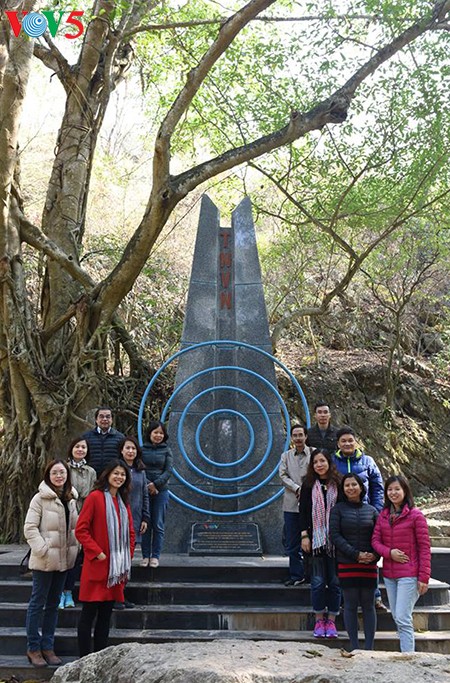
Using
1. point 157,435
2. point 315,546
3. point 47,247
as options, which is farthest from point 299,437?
point 47,247

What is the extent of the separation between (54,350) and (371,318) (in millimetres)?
9872

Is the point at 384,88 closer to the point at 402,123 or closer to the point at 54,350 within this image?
the point at 402,123

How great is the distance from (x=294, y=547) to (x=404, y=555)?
1.68 meters

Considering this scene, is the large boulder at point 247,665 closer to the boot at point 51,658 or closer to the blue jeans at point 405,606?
the blue jeans at point 405,606

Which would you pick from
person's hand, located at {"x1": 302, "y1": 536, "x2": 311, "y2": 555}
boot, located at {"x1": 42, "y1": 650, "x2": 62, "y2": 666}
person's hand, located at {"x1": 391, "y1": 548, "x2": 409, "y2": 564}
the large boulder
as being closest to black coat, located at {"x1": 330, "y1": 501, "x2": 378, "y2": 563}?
person's hand, located at {"x1": 391, "y1": 548, "x2": 409, "y2": 564}

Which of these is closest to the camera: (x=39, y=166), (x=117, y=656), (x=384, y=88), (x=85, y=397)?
(x=117, y=656)

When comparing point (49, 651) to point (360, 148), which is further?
point (360, 148)

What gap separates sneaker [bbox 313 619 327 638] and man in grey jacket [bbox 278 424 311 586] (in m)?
0.83

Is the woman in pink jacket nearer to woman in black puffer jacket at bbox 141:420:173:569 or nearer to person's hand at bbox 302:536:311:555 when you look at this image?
person's hand at bbox 302:536:311:555

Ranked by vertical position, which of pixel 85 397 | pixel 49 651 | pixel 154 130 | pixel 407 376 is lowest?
pixel 49 651

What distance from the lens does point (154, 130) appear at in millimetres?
17172

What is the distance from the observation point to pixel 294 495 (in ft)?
21.7

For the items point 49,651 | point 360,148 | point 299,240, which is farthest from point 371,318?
point 49,651

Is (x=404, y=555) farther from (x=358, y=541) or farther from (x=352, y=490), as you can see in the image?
(x=352, y=490)
